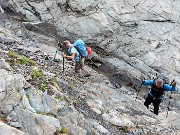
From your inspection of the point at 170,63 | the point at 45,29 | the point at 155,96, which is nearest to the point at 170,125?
the point at 155,96

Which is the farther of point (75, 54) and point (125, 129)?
point (75, 54)

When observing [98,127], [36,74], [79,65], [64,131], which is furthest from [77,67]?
[64,131]

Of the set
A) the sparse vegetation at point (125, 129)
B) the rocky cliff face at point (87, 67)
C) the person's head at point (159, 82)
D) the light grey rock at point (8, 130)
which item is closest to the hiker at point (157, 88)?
the person's head at point (159, 82)

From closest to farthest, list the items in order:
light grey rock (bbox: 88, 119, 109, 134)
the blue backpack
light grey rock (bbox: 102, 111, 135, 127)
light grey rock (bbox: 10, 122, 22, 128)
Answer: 1. light grey rock (bbox: 10, 122, 22, 128)
2. light grey rock (bbox: 88, 119, 109, 134)
3. light grey rock (bbox: 102, 111, 135, 127)
4. the blue backpack

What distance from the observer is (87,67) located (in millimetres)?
23234

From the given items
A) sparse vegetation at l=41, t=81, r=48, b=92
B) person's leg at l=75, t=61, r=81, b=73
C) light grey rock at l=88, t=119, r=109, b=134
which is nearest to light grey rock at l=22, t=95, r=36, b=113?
sparse vegetation at l=41, t=81, r=48, b=92

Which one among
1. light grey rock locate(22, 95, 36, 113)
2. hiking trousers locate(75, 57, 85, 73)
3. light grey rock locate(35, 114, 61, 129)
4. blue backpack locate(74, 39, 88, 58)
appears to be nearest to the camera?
light grey rock locate(35, 114, 61, 129)

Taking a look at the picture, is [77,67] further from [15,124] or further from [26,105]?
[15,124]

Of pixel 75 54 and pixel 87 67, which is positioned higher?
pixel 75 54

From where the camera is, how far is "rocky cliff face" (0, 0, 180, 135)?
12273 mm

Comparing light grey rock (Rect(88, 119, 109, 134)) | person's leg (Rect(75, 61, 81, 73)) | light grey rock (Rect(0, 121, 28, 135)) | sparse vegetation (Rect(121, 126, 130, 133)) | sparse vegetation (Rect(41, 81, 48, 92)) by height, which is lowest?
sparse vegetation (Rect(121, 126, 130, 133))

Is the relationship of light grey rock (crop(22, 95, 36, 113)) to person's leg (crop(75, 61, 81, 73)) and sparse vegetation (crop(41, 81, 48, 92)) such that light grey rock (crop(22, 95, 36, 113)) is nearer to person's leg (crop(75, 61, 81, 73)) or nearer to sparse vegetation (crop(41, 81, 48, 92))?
sparse vegetation (crop(41, 81, 48, 92))

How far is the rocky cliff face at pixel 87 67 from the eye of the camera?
1227 centimetres

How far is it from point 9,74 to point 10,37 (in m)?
9.47
